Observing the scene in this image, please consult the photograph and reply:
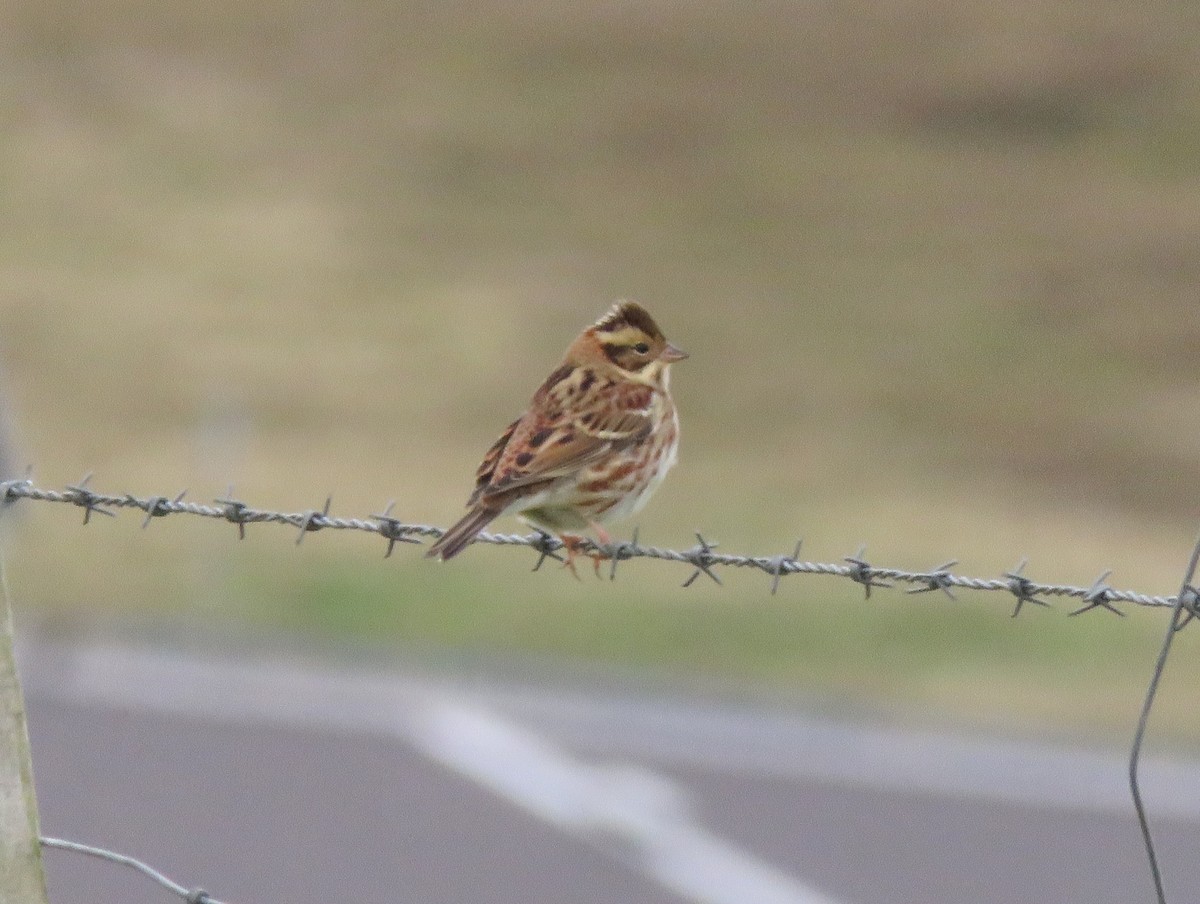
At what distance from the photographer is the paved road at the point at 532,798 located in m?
13.6

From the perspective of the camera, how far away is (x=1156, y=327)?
104 feet

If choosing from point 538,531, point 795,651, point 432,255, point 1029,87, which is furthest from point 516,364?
point 538,531

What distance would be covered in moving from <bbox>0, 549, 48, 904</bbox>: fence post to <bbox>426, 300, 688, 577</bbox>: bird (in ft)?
7.76

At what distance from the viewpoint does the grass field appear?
19.7 meters

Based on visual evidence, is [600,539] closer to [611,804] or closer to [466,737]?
[611,804]

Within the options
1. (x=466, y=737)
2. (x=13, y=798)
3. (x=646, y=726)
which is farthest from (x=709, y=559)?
(x=646, y=726)

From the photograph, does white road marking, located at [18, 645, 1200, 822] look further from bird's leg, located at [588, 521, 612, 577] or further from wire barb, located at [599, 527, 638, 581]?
wire barb, located at [599, 527, 638, 581]

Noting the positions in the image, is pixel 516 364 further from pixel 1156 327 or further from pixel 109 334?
pixel 1156 327

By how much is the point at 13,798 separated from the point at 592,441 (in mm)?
3031

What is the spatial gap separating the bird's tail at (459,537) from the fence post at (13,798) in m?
1.72

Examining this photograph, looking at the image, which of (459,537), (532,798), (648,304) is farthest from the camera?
(648,304)

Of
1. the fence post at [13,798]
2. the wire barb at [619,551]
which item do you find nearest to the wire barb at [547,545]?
the wire barb at [619,551]

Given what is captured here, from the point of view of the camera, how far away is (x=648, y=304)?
31344mm

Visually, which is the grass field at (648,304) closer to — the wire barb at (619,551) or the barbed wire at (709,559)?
the wire barb at (619,551)
